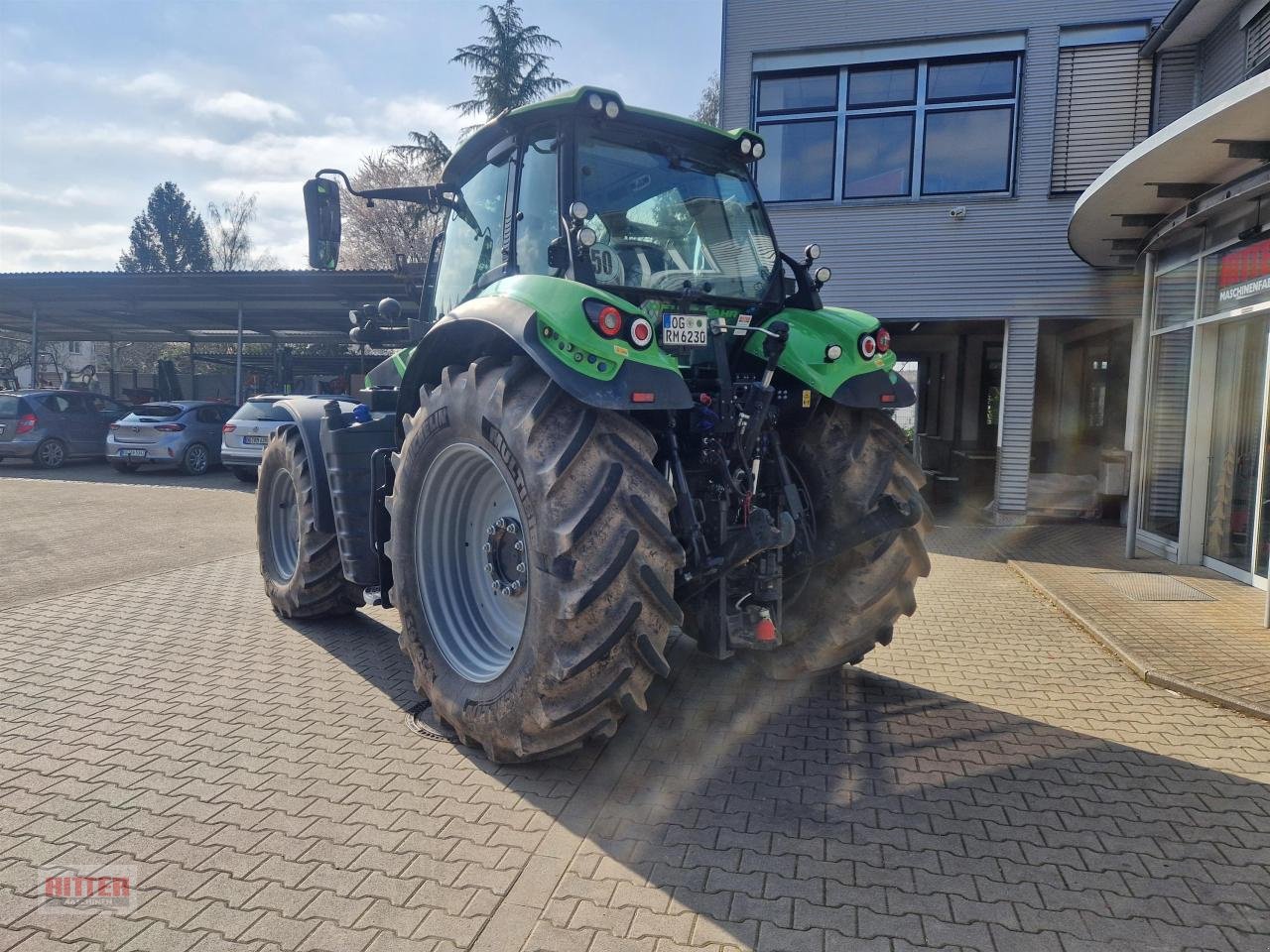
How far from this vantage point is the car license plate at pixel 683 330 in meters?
3.63

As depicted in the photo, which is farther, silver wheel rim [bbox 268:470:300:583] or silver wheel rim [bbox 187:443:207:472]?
silver wheel rim [bbox 187:443:207:472]

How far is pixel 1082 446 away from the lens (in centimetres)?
1451

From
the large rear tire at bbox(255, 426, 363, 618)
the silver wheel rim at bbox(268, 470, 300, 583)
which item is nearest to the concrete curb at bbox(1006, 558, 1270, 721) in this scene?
the large rear tire at bbox(255, 426, 363, 618)

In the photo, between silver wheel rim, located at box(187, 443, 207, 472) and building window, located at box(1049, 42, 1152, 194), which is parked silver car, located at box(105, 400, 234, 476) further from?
building window, located at box(1049, 42, 1152, 194)

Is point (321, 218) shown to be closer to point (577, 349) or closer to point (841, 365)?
point (577, 349)

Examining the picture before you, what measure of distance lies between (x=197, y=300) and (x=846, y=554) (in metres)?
21.1

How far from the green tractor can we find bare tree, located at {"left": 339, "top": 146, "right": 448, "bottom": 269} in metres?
25.3

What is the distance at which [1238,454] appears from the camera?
298 inches

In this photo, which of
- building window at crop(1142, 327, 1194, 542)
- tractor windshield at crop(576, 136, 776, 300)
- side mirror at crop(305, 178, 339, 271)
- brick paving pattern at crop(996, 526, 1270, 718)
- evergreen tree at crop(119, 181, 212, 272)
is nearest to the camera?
tractor windshield at crop(576, 136, 776, 300)

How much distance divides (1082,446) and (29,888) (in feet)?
50.7

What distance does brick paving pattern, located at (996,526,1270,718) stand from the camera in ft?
15.2

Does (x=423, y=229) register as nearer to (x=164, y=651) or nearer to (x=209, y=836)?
(x=164, y=651)

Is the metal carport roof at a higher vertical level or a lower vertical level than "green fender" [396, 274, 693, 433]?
higher

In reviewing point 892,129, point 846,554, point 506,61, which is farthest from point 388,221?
point 846,554
